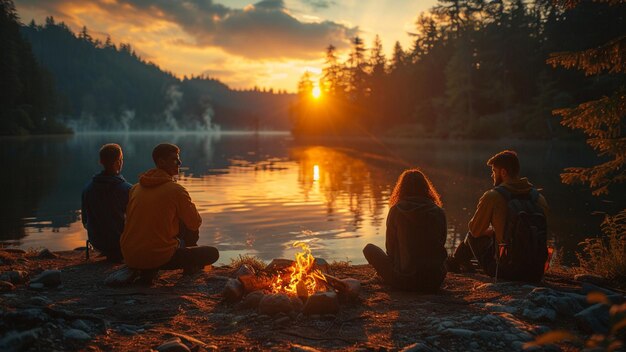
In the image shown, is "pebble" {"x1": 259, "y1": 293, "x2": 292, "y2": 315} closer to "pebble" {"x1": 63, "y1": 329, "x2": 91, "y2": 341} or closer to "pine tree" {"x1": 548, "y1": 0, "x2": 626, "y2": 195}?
"pebble" {"x1": 63, "y1": 329, "x2": 91, "y2": 341}

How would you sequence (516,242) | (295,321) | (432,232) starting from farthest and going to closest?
(516,242) < (432,232) < (295,321)

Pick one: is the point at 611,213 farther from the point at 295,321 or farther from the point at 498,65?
the point at 498,65

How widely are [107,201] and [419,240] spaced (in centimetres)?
526

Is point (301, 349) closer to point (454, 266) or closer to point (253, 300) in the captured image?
point (253, 300)

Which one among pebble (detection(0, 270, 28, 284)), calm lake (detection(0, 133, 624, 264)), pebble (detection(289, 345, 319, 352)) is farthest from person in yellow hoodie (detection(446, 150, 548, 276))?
pebble (detection(0, 270, 28, 284))

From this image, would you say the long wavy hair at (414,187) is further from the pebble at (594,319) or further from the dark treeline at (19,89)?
the dark treeline at (19,89)

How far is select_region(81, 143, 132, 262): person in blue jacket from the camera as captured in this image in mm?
7922

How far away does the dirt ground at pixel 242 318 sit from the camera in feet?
14.6

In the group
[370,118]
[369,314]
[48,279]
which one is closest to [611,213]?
[369,314]

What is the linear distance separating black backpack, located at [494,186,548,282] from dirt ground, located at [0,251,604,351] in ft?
1.45

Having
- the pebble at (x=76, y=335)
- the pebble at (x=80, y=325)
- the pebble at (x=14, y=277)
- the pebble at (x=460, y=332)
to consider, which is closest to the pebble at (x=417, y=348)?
the pebble at (x=460, y=332)

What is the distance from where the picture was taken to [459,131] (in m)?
64.5

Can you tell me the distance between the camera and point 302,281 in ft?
20.0

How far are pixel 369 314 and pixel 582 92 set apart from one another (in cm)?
5536
